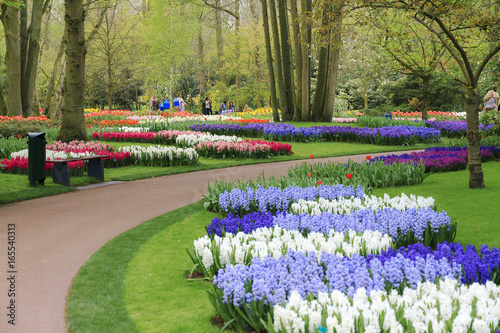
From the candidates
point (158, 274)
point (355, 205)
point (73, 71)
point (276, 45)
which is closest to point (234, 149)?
point (73, 71)

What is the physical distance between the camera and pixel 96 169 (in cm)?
1084

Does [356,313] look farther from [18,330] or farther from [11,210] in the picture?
[11,210]

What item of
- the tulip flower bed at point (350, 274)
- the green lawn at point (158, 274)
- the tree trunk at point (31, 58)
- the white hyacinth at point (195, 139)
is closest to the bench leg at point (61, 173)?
the green lawn at point (158, 274)

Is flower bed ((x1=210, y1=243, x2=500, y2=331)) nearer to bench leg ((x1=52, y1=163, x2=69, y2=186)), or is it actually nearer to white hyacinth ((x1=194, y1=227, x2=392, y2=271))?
white hyacinth ((x1=194, y1=227, x2=392, y2=271))

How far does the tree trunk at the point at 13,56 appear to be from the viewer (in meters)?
20.8

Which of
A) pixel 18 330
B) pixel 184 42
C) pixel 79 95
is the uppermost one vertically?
pixel 184 42

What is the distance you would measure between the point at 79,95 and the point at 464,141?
33.8 feet

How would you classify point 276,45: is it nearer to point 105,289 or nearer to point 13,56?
point 13,56

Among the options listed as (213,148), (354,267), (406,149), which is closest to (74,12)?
(213,148)

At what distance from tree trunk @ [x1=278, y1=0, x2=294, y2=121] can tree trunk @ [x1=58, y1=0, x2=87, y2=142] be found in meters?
10.9

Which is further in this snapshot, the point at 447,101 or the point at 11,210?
the point at 447,101

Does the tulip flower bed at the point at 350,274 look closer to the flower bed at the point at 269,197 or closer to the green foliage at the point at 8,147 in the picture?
the flower bed at the point at 269,197

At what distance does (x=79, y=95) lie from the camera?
1312 cm

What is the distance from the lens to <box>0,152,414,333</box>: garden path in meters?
4.18
